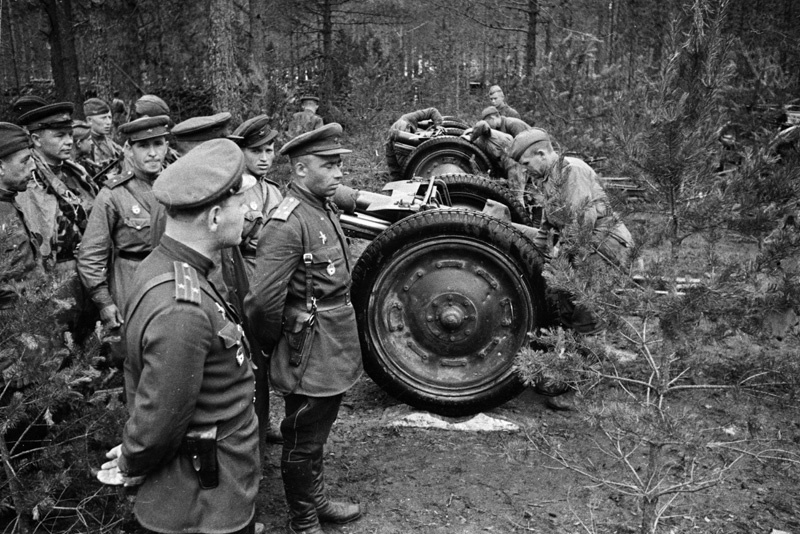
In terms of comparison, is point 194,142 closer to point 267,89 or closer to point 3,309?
point 3,309

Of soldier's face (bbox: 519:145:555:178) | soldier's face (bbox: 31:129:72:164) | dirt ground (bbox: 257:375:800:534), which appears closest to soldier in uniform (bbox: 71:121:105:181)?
soldier's face (bbox: 31:129:72:164)

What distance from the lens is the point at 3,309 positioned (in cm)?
284

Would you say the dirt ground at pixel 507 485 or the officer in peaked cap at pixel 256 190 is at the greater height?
the officer in peaked cap at pixel 256 190

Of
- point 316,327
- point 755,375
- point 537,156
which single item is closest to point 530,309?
point 537,156

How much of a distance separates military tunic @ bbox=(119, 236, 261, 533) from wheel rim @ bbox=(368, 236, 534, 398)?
83.5 inches

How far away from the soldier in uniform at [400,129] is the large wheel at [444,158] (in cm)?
38

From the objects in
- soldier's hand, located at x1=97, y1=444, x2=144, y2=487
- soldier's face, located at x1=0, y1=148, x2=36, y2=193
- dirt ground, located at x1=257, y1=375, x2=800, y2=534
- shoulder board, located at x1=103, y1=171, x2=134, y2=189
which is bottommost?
dirt ground, located at x1=257, y1=375, x2=800, y2=534

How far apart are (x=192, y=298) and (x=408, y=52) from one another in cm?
2313

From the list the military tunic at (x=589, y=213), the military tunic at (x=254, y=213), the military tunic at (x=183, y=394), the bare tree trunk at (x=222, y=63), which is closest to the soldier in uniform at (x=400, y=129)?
the bare tree trunk at (x=222, y=63)

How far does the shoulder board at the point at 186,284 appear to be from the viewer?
2.08 metres

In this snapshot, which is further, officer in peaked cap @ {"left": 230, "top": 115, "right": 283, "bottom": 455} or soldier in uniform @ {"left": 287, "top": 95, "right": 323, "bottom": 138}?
soldier in uniform @ {"left": 287, "top": 95, "right": 323, "bottom": 138}

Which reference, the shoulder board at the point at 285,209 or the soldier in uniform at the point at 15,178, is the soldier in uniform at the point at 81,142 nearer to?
the soldier in uniform at the point at 15,178

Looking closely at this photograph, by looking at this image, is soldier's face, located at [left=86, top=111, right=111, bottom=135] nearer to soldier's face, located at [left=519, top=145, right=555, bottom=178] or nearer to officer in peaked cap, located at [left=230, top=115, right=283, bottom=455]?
officer in peaked cap, located at [left=230, top=115, right=283, bottom=455]

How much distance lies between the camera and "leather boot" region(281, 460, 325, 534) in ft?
11.3
